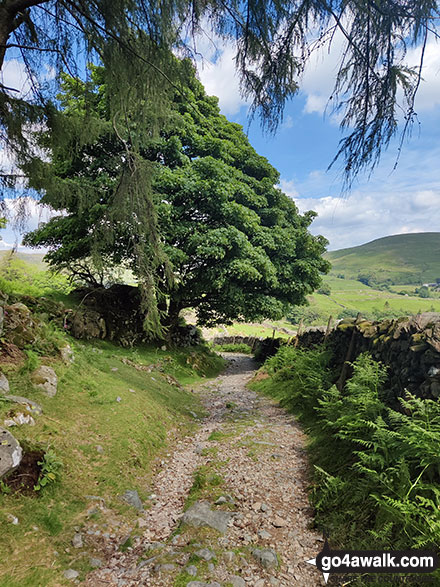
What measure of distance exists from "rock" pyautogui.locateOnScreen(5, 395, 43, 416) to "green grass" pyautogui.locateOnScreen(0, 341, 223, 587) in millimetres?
133

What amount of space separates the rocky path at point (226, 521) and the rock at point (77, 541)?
1.09 feet

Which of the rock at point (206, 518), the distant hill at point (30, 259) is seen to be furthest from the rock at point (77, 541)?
the distant hill at point (30, 259)

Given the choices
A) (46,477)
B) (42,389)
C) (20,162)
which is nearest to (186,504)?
(46,477)

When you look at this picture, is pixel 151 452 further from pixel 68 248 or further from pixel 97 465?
pixel 68 248

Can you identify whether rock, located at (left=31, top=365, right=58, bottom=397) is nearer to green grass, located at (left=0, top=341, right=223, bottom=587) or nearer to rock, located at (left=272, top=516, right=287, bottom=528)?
green grass, located at (left=0, top=341, right=223, bottom=587)

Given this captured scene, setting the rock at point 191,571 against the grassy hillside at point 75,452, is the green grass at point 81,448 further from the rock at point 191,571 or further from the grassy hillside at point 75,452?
the rock at point 191,571

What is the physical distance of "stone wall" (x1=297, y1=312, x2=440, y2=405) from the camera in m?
4.22

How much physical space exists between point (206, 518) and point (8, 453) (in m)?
2.39

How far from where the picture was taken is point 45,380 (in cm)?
498

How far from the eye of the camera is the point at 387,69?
10.2ft

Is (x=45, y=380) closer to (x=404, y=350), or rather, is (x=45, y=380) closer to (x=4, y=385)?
(x=4, y=385)

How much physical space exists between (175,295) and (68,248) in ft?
16.2

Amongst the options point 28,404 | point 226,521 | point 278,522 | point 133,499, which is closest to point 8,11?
point 28,404

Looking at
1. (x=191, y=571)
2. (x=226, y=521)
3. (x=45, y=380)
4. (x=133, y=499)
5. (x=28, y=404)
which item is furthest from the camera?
(x=45, y=380)
